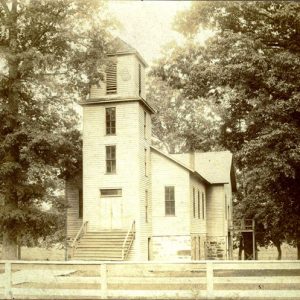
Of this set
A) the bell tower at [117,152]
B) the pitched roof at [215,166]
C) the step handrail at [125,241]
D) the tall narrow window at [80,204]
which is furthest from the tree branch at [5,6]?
the pitched roof at [215,166]

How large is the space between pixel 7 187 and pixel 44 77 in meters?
5.71

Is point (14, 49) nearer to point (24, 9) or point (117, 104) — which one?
point (24, 9)

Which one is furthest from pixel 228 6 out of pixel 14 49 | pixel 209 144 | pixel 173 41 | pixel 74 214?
pixel 209 144

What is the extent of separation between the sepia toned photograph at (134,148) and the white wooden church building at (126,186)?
7 centimetres

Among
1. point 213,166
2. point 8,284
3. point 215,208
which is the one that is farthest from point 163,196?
point 8,284

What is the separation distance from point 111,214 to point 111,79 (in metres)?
8.04

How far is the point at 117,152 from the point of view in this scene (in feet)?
97.0

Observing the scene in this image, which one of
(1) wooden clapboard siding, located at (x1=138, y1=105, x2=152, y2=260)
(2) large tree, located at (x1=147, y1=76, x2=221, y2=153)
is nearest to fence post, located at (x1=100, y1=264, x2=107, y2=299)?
(1) wooden clapboard siding, located at (x1=138, y1=105, x2=152, y2=260)

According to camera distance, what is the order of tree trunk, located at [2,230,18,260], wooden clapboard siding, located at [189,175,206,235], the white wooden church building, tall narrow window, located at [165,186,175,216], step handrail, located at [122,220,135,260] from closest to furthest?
tree trunk, located at [2,230,18,260]
step handrail, located at [122,220,135,260]
the white wooden church building
tall narrow window, located at [165,186,175,216]
wooden clapboard siding, located at [189,175,206,235]

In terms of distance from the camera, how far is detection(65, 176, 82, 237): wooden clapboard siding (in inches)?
1275

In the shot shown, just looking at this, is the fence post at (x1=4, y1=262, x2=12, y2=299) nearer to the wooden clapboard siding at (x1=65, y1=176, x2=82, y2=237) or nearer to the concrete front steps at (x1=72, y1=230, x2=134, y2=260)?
the concrete front steps at (x1=72, y1=230, x2=134, y2=260)

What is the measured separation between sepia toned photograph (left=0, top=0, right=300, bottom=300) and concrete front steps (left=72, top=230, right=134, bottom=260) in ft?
0.25

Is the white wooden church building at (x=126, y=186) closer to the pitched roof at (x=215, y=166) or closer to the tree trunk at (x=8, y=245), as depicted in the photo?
the tree trunk at (x=8, y=245)

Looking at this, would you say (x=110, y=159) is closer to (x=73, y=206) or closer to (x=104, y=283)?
(x=73, y=206)
